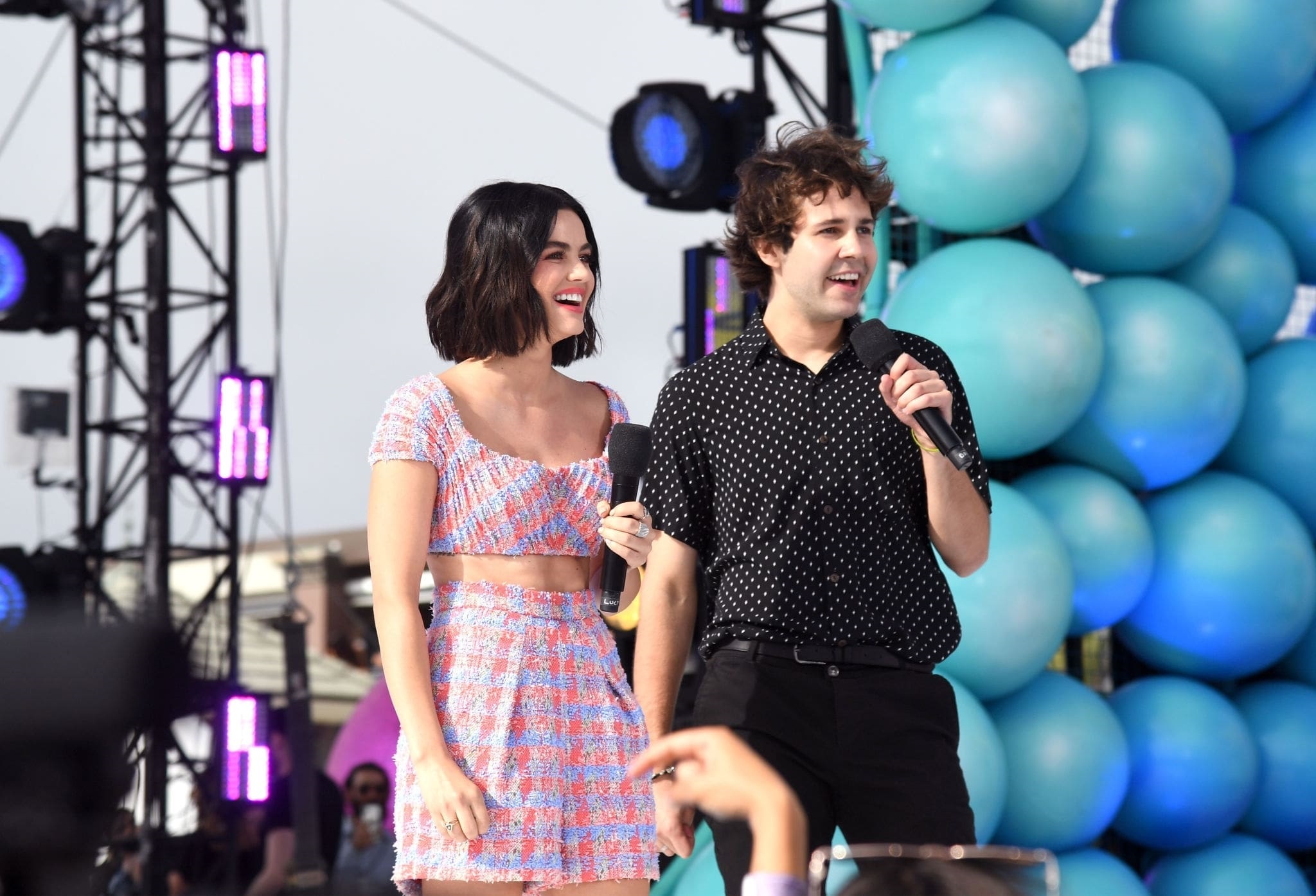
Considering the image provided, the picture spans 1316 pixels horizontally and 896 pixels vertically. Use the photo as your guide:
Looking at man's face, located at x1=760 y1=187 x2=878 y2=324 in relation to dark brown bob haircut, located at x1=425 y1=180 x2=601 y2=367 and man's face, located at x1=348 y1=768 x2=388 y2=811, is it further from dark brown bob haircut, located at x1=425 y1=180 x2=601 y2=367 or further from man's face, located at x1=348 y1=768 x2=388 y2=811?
man's face, located at x1=348 y1=768 x2=388 y2=811

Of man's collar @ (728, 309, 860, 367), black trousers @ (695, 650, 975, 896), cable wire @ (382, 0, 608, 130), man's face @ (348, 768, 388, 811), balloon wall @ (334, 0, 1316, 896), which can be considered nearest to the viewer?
black trousers @ (695, 650, 975, 896)

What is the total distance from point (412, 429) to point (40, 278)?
487 centimetres

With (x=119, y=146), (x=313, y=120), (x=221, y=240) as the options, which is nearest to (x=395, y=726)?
(x=221, y=240)

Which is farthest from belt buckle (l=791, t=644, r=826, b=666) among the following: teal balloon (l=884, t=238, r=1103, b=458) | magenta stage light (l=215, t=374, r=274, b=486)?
magenta stage light (l=215, t=374, r=274, b=486)

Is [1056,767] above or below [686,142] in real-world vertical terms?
below

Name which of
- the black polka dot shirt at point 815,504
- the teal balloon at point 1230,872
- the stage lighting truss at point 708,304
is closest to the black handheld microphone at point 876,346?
the black polka dot shirt at point 815,504

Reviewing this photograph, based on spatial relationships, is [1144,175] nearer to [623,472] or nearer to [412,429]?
[623,472]

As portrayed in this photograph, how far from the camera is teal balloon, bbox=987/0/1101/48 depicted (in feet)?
12.9

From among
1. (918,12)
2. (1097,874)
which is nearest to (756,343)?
(918,12)

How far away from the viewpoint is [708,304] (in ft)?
18.0

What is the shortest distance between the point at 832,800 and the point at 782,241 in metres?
0.80

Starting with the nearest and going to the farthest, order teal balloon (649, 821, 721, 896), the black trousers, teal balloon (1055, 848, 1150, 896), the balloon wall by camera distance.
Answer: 1. the black trousers
2. the balloon wall
3. teal balloon (1055, 848, 1150, 896)
4. teal balloon (649, 821, 721, 896)

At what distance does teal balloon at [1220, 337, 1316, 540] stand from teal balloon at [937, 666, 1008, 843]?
114 centimetres

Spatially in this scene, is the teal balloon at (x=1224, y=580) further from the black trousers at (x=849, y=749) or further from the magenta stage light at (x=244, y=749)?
the magenta stage light at (x=244, y=749)
